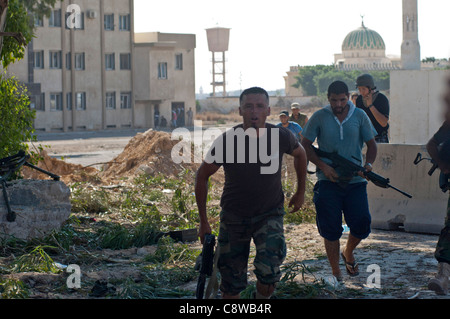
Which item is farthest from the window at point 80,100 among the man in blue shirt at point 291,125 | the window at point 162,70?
the man in blue shirt at point 291,125

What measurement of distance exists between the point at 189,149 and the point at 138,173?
8.13 ft

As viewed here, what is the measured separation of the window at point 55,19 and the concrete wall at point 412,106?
37.6 m

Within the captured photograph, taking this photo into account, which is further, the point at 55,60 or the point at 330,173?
the point at 55,60

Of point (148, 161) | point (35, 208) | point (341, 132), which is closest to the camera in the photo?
point (341, 132)

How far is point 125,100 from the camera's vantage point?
5706cm

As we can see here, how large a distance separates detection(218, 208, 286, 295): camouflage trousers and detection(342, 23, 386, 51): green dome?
15059cm

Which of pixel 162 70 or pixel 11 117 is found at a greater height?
pixel 162 70

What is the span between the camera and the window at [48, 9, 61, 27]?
170 ft

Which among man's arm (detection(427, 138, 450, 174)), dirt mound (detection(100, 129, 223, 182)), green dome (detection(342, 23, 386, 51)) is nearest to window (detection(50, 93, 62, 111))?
dirt mound (detection(100, 129, 223, 182))

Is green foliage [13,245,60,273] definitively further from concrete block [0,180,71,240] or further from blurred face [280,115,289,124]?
blurred face [280,115,289,124]

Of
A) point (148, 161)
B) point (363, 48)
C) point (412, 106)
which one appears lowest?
point (148, 161)

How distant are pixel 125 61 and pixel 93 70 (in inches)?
124
